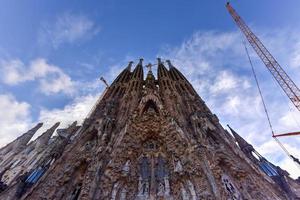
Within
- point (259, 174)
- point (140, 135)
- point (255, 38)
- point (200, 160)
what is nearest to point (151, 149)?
point (140, 135)

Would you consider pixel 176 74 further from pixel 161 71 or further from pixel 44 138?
pixel 44 138

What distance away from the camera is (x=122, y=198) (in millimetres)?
11195

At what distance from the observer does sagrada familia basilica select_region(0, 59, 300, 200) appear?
11.0 m

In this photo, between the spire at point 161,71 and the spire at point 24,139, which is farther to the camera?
the spire at point 161,71

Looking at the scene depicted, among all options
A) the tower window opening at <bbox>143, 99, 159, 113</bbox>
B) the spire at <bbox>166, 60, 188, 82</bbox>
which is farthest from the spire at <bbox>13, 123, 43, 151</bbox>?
the spire at <bbox>166, 60, 188, 82</bbox>

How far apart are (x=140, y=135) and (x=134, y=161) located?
6.64 feet

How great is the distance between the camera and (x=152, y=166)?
13727 mm

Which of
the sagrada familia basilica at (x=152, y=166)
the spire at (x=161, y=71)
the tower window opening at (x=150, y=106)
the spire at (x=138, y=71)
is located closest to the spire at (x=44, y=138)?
the sagrada familia basilica at (x=152, y=166)

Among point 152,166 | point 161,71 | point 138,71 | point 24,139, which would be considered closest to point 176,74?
point 161,71

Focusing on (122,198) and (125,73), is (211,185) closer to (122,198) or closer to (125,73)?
(122,198)

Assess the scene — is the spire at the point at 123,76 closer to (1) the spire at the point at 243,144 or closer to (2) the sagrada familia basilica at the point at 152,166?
(2) the sagrada familia basilica at the point at 152,166

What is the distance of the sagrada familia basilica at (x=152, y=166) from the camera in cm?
1102

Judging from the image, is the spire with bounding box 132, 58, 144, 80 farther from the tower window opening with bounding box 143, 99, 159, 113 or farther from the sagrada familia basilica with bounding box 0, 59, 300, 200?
the sagrada familia basilica with bounding box 0, 59, 300, 200

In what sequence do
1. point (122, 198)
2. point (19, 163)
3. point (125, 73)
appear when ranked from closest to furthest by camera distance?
point (122, 198) < point (19, 163) < point (125, 73)
